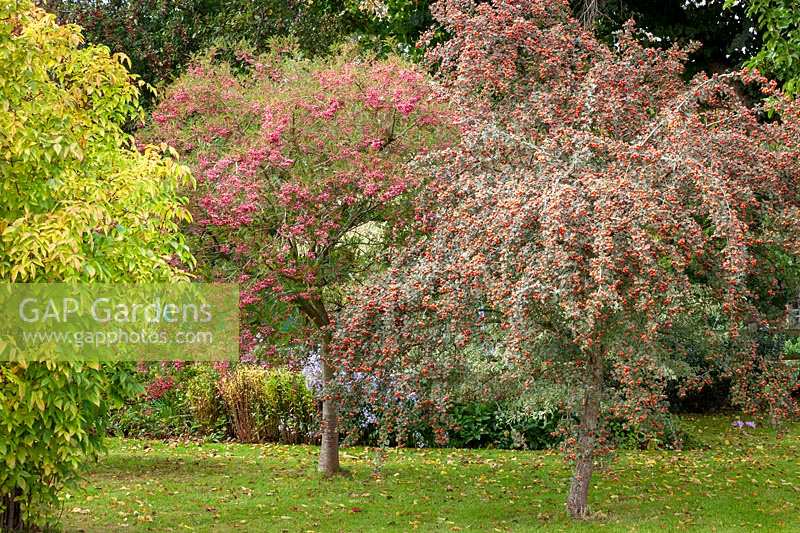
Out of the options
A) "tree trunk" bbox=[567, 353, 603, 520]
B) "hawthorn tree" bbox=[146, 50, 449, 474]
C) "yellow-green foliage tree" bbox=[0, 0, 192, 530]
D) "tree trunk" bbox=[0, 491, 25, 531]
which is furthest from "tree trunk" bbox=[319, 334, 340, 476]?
"tree trunk" bbox=[0, 491, 25, 531]

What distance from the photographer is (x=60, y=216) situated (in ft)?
19.5

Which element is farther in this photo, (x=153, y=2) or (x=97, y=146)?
(x=153, y=2)

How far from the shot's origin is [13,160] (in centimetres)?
629

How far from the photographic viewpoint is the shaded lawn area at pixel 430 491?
7.89 m

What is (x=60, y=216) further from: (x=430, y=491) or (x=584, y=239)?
(x=430, y=491)

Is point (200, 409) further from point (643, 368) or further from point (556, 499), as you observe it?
point (643, 368)

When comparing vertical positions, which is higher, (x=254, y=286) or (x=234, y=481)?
(x=254, y=286)

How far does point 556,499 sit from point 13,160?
552cm

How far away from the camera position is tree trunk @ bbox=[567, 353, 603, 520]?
7.62 metres

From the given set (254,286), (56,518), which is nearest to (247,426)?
(254,286)

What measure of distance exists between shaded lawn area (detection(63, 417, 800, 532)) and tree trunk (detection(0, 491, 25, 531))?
50 centimetres

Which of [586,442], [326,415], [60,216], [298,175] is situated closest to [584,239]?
[586,442]

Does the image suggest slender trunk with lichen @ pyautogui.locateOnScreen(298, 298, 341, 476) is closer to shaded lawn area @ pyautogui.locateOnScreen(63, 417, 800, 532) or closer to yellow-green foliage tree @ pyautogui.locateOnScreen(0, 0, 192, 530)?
shaded lawn area @ pyautogui.locateOnScreen(63, 417, 800, 532)

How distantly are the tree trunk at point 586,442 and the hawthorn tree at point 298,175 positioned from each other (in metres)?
2.10
